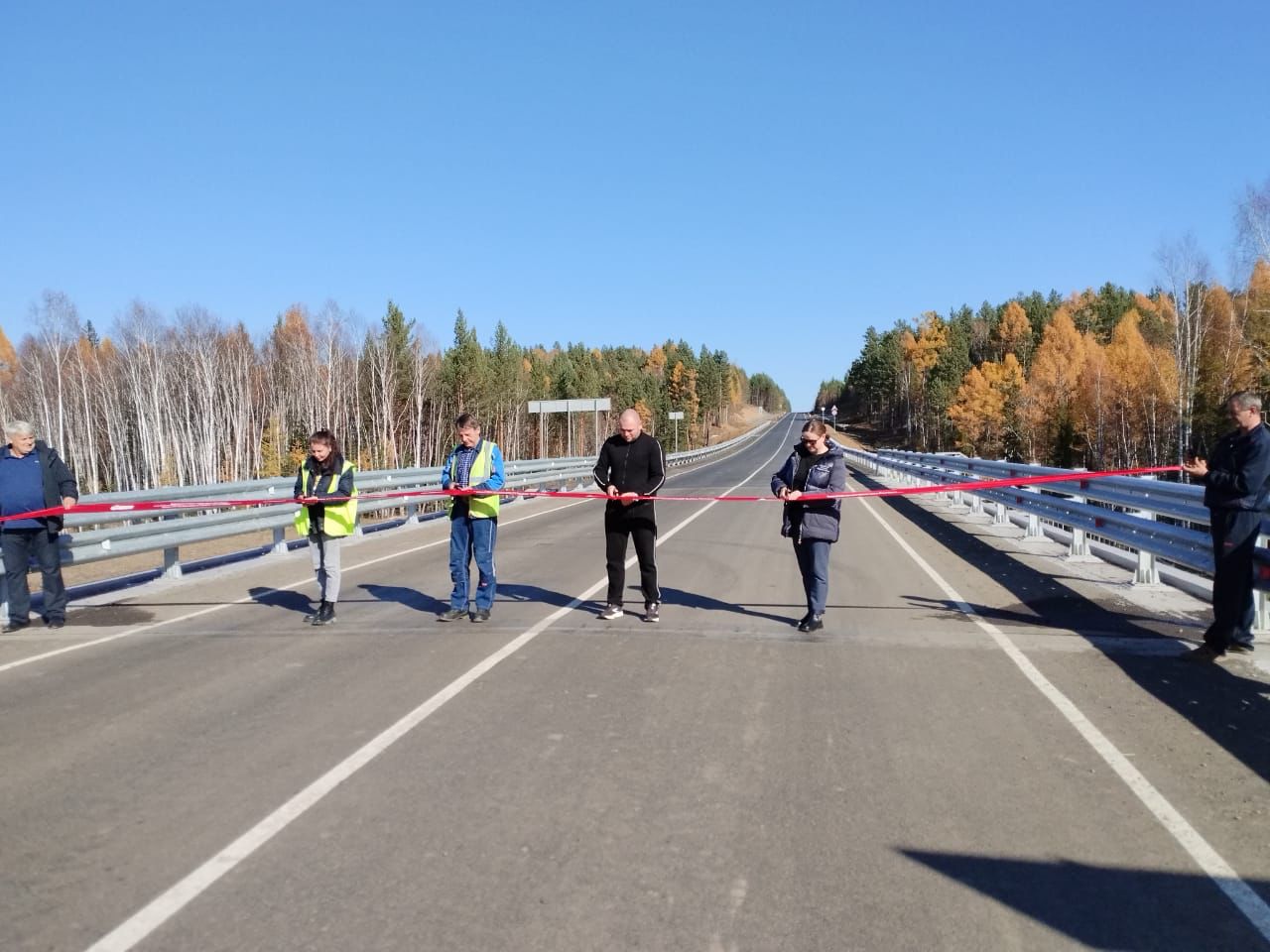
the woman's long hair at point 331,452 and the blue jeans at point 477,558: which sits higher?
the woman's long hair at point 331,452

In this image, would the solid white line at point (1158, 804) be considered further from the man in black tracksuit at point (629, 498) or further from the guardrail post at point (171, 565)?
the guardrail post at point (171, 565)

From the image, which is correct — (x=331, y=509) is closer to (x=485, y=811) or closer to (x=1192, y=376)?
(x=485, y=811)

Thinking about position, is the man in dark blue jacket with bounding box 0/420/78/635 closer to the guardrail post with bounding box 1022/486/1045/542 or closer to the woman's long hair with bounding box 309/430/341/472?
the woman's long hair with bounding box 309/430/341/472

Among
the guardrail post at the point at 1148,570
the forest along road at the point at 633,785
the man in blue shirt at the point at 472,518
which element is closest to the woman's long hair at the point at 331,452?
the man in blue shirt at the point at 472,518

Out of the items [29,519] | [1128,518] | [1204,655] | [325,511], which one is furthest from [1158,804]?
[29,519]

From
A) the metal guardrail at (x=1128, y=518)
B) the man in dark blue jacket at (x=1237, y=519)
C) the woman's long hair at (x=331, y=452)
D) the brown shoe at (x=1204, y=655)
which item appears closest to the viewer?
the man in dark blue jacket at (x=1237, y=519)

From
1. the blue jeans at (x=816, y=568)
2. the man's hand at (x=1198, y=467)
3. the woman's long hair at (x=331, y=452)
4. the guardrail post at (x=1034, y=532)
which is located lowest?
the guardrail post at (x=1034, y=532)

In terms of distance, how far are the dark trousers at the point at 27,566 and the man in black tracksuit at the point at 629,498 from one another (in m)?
5.18

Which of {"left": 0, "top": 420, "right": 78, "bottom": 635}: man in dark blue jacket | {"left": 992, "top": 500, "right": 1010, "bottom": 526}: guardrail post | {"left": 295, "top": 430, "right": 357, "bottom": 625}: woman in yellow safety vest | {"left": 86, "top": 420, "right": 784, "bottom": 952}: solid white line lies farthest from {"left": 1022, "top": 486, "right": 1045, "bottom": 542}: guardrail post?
{"left": 0, "top": 420, "right": 78, "bottom": 635}: man in dark blue jacket

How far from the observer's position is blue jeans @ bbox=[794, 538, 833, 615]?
8.32 meters

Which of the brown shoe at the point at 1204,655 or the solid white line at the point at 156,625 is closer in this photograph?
the brown shoe at the point at 1204,655

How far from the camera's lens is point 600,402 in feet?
158

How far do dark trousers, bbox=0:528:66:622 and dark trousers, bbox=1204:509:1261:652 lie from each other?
32.3 ft

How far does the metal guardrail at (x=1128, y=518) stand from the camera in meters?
8.31
